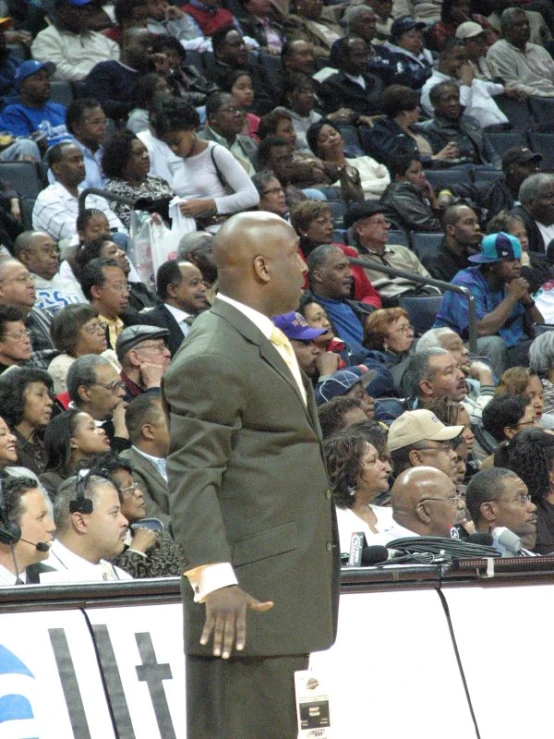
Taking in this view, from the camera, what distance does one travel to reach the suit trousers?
3.00 meters

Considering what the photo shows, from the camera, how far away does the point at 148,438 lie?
6.22 m

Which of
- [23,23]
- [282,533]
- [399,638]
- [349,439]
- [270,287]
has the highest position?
[270,287]

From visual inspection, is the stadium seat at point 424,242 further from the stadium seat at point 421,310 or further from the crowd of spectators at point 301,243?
the stadium seat at point 421,310

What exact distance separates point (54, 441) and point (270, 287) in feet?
9.74

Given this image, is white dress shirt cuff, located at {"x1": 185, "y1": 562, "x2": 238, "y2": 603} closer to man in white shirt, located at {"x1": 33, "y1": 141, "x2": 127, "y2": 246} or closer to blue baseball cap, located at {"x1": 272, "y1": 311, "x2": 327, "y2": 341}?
blue baseball cap, located at {"x1": 272, "y1": 311, "x2": 327, "y2": 341}

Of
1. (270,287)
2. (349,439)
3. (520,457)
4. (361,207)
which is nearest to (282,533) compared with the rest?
(270,287)

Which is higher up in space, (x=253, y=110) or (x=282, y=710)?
(x=282, y=710)

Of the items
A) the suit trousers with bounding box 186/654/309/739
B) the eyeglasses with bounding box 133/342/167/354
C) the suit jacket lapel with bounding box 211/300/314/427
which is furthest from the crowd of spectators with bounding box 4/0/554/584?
the suit jacket lapel with bounding box 211/300/314/427

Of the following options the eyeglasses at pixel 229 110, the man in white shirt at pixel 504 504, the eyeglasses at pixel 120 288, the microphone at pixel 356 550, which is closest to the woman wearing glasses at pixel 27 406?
the eyeglasses at pixel 120 288

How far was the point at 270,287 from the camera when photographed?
3131mm

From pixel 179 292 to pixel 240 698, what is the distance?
478cm

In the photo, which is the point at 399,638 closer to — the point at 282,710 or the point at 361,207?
the point at 282,710

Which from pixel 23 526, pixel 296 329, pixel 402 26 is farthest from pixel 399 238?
pixel 23 526

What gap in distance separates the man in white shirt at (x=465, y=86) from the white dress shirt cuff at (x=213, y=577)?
9454mm
